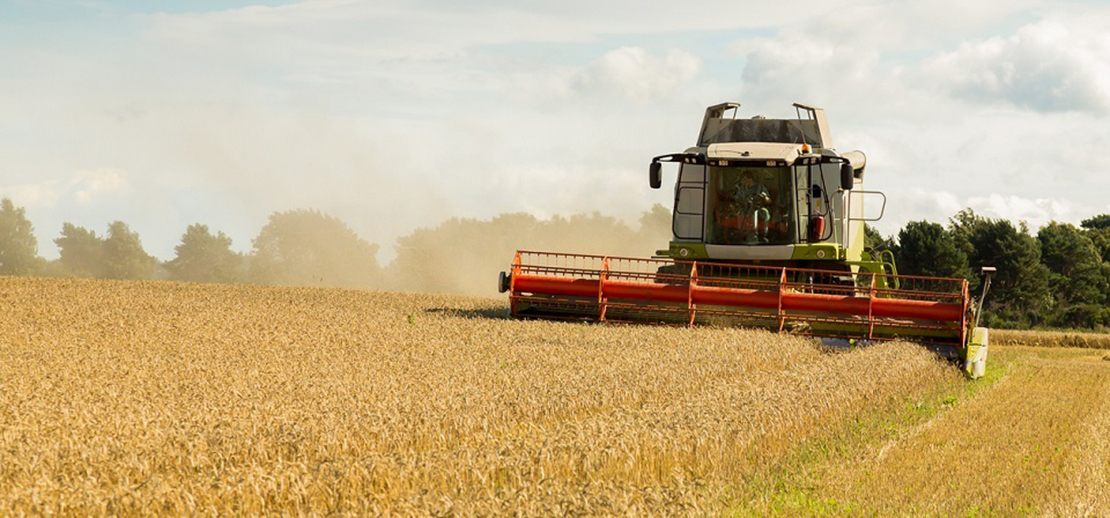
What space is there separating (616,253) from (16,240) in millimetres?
36372

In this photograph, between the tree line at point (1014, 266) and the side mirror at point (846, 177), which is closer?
the side mirror at point (846, 177)

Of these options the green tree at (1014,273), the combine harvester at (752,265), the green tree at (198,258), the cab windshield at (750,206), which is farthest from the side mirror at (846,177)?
the green tree at (198,258)

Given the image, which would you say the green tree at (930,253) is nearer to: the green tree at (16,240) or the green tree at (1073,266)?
the green tree at (1073,266)

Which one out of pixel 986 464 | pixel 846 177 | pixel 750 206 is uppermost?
pixel 846 177

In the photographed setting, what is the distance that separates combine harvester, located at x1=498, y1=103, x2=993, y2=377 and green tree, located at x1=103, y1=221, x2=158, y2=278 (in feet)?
146

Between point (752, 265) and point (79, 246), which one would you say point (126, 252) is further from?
point (752, 265)

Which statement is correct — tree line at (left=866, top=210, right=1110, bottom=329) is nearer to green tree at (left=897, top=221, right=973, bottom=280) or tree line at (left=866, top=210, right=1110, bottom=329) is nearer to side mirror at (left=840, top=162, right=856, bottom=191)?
green tree at (left=897, top=221, right=973, bottom=280)

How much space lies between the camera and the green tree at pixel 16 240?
55.0 m

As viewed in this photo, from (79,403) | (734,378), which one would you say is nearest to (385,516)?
(79,403)

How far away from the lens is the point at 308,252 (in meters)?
48.8

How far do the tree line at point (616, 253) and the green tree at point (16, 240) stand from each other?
231 inches

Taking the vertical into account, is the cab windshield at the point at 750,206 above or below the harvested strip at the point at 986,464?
above

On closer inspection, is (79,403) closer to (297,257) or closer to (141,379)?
(141,379)

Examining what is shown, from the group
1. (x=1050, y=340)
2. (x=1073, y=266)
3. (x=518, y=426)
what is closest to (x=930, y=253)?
(x=1073, y=266)
